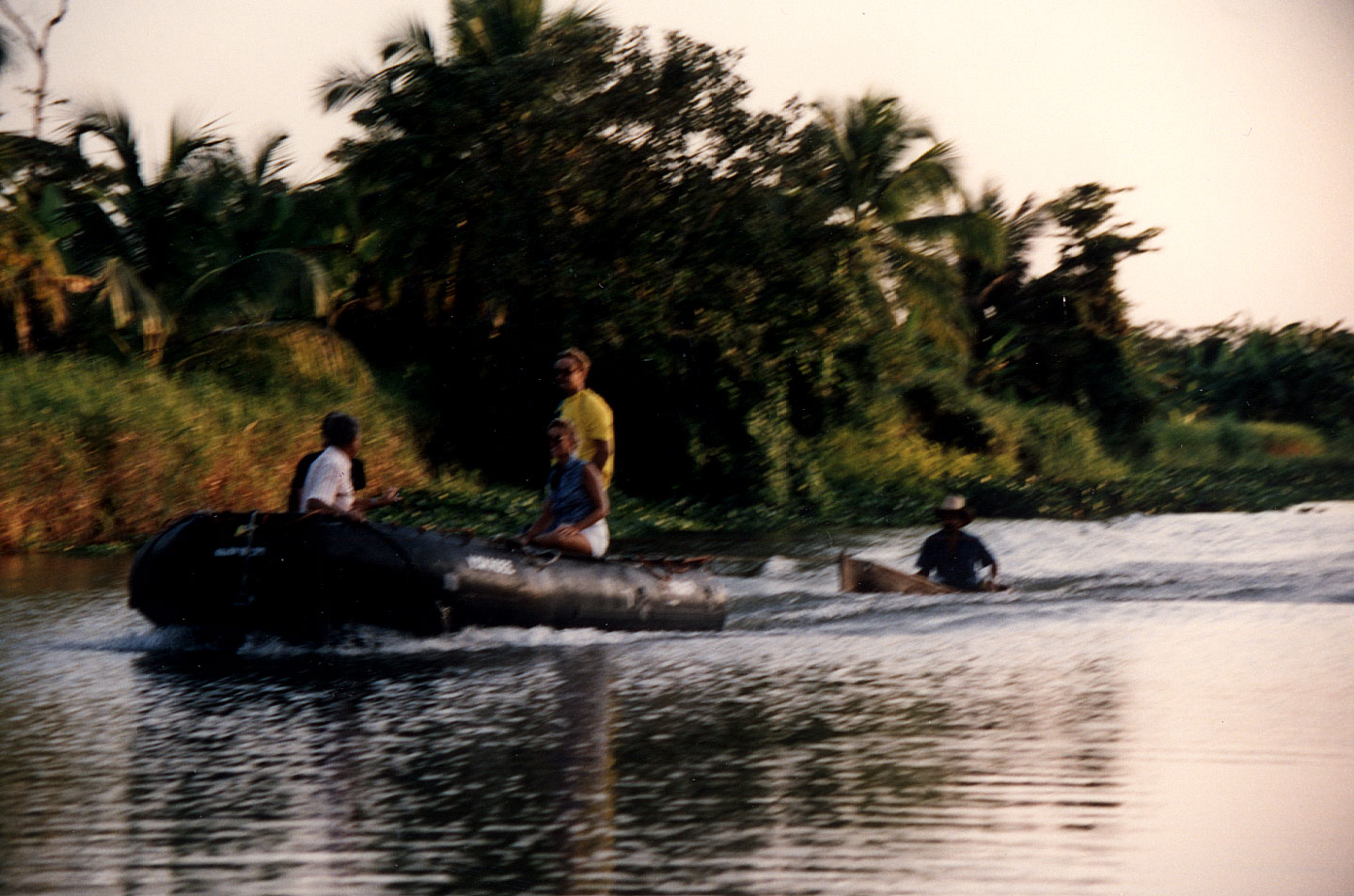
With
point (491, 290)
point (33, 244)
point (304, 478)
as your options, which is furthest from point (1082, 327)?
point (304, 478)

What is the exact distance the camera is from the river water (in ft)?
14.4

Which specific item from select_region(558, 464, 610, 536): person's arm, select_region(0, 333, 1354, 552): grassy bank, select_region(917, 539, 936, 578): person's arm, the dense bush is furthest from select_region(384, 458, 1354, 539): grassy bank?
select_region(558, 464, 610, 536): person's arm

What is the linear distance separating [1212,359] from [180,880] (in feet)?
141

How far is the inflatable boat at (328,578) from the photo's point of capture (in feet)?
28.2

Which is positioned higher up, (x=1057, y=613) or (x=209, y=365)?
(x=209, y=365)

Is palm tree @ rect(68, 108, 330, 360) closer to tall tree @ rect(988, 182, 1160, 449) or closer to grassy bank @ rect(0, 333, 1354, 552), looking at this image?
grassy bank @ rect(0, 333, 1354, 552)

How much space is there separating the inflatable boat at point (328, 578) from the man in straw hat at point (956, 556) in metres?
4.00

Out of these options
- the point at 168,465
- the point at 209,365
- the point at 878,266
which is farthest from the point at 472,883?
the point at 878,266

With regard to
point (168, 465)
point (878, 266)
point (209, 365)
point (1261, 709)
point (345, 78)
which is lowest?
point (1261, 709)

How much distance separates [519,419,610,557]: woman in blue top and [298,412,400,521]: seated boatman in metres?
1.10

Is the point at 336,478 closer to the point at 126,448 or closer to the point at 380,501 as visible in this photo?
the point at 380,501

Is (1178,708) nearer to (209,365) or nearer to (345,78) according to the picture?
(209,365)

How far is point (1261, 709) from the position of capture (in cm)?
697

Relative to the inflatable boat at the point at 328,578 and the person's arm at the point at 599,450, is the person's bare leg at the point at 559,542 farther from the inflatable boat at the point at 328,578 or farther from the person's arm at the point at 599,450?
the person's arm at the point at 599,450
